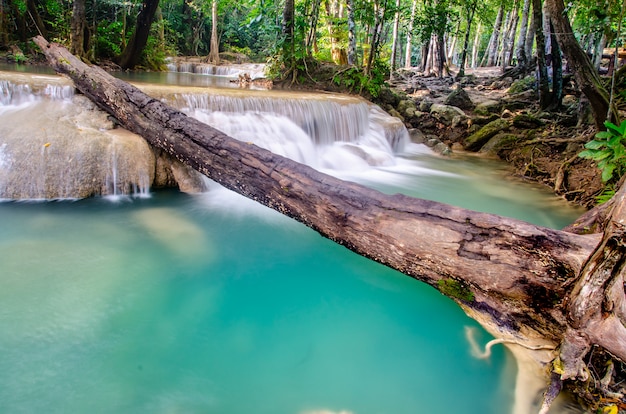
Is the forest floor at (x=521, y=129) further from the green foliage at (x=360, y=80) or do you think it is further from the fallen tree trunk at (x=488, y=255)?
A: the fallen tree trunk at (x=488, y=255)

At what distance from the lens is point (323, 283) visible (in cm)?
338

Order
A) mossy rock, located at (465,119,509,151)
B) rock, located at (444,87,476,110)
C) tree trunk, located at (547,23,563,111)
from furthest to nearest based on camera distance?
1. rock, located at (444,87,476,110)
2. mossy rock, located at (465,119,509,151)
3. tree trunk, located at (547,23,563,111)

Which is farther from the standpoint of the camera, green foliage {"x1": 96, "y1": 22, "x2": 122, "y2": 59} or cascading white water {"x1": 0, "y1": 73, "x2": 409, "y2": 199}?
green foliage {"x1": 96, "y1": 22, "x2": 122, "y2": 59}

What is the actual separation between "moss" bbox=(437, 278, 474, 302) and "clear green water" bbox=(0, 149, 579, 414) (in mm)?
508

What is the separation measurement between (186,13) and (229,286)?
2676 centimetres

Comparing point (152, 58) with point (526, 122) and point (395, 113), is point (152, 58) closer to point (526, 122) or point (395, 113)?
point (395, 113)

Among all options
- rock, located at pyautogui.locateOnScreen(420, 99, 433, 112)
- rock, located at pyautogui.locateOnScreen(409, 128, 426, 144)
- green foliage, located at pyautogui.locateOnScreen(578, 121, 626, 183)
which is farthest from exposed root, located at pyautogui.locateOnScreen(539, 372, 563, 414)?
rock, located at pyautogui.locateOnScreen(420, 99, 433, 112)

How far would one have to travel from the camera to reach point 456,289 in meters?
2.27

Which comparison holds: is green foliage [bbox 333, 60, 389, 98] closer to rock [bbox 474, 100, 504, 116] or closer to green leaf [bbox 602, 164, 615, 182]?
rock [bbox 474, 100, 504, 116]

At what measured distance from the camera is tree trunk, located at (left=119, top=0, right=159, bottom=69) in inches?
468

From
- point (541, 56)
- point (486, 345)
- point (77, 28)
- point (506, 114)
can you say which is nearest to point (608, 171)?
point (486, 345)

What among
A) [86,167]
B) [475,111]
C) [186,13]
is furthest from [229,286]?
[186,13]

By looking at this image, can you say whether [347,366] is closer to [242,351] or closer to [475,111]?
[242,351]

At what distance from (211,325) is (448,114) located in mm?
9275
